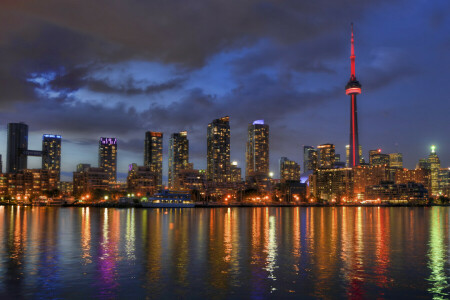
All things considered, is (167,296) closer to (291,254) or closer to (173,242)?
(291,254)

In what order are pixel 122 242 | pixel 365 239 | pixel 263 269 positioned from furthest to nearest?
pixel 365 239 → pixel 122 242 → pixel 263 269

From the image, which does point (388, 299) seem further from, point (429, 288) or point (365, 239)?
point (365, 239)

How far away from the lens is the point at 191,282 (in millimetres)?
31469

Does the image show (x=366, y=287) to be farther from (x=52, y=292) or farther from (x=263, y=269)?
(x=52, y=292)

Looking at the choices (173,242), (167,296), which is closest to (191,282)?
(167,296)

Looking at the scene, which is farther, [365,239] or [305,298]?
[365,239]

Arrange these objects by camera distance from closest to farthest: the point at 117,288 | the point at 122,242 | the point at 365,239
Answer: the point at 117,288 → the point at 122,242 → the point at 365,239

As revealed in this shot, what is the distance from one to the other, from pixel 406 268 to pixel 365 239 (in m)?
23.5

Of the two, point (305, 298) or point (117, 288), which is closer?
point (305, 298)

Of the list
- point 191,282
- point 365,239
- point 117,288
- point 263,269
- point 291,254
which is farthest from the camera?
point 365,239

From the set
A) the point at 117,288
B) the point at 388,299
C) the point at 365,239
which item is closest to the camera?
the point at 388,299

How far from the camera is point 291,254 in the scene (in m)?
44.9

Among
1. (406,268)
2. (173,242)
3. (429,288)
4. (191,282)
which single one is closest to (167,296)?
(191,282)

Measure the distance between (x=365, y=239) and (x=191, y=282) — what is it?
36374 millimetres
